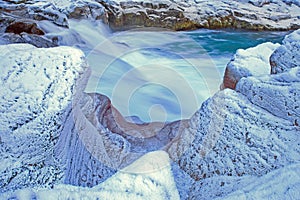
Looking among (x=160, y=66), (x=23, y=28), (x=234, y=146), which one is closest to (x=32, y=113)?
(x=234, y=146)

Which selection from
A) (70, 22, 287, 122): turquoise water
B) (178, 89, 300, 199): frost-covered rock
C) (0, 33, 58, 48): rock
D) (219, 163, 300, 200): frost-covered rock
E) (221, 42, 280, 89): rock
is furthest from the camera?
(0, 33, 58, 48): rock

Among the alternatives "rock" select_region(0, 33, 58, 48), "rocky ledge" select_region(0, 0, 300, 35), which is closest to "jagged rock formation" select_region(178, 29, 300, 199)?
"rock" select_region(0, 33, 58, 48)

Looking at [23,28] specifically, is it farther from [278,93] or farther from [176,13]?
[278,93]

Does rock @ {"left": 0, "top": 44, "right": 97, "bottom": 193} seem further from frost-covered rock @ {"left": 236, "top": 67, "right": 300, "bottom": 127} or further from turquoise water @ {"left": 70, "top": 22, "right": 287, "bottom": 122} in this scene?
turquoise water @ {"left": 70, "top": 22, "right": 287, "bottom": 122}

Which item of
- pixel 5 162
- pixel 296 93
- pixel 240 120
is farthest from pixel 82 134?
pixel 296 93

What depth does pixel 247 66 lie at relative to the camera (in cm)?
239

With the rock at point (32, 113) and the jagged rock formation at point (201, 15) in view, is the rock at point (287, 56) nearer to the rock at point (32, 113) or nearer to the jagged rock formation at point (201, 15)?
the rock at point (32, 113)

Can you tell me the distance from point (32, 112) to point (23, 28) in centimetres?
360

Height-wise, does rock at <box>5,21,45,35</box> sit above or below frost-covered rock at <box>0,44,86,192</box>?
below

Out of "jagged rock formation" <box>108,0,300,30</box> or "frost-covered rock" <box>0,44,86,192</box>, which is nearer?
"frost-covered rock" <box>0,44,86,192</box>

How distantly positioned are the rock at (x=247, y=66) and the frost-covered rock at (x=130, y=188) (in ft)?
3.36

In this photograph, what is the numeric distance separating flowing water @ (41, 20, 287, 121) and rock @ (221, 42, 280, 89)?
76 centimetres

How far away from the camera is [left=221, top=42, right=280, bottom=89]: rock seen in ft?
7.65

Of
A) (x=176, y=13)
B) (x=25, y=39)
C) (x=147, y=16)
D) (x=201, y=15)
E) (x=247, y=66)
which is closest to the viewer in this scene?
(x=247, y=66)
